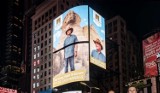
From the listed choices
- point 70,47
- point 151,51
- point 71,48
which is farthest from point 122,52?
point 151,51

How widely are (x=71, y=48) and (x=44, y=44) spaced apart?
47731mm

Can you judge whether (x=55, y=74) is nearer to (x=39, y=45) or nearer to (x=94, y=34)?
(x=94, y=34)

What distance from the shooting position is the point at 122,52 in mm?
89688

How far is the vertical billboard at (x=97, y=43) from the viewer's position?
45.0 metres

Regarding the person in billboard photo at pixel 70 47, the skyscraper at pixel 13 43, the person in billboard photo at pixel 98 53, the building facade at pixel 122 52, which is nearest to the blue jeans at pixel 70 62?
the person in billboard photo at pixel 70 47

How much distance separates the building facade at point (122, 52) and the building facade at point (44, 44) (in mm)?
12695

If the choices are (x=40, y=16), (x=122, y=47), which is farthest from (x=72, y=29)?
(x=40, y=16)

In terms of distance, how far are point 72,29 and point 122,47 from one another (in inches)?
1841

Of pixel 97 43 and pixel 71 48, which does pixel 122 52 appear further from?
pixel 71 48

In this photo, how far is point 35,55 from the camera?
9525cm

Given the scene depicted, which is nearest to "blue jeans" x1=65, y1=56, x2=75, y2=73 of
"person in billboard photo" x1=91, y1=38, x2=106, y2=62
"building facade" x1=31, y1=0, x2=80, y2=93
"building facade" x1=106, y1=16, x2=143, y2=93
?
"person in billboard photo" x1=91, y1=38, x2=106, y2=62

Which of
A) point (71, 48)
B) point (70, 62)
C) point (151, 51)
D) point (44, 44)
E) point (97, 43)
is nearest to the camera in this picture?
point (151, 51)

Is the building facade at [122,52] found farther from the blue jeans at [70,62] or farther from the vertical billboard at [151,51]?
the vertical billboard at [151,51]

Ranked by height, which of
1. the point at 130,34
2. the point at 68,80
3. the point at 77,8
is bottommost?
the point at 68,80
